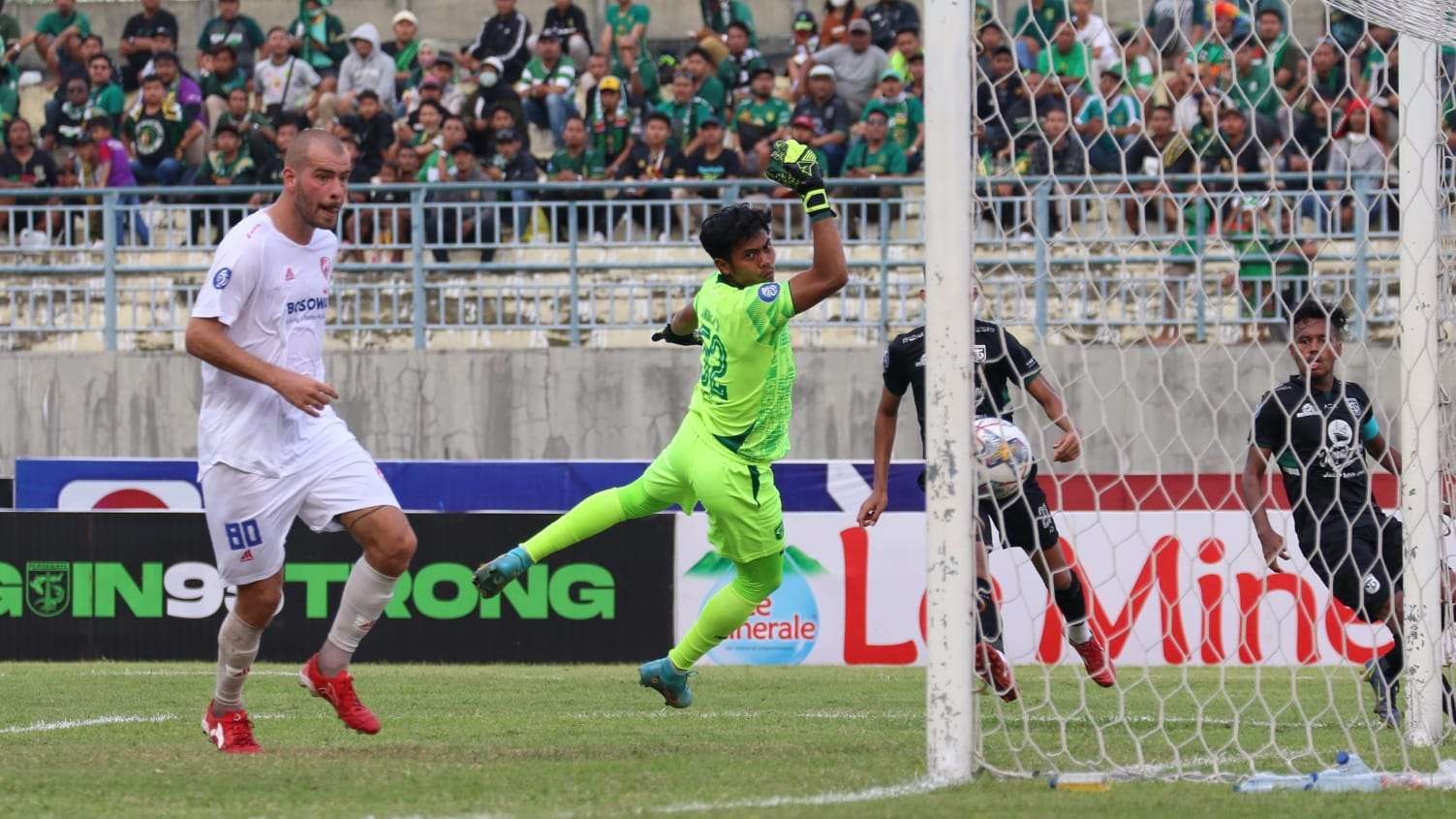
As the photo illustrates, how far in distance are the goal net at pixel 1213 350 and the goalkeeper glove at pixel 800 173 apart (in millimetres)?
614

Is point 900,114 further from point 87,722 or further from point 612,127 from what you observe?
point 87,722

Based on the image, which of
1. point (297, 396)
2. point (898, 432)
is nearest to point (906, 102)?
point (898, 432)

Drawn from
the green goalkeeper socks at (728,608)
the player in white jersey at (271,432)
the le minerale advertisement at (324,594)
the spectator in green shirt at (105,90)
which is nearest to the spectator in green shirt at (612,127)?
the spectator in green shirt at (105,90)

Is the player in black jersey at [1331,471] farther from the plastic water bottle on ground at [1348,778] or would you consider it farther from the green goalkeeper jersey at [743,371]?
the green goalkeeper jersey at [743,371]

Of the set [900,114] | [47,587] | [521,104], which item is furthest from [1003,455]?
[521,104]

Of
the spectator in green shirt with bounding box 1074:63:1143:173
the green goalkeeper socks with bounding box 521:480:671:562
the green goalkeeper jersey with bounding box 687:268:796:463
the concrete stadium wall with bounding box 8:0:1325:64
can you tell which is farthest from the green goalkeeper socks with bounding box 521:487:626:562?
the concrete stadium wall with bounding box 8:0:1325:64

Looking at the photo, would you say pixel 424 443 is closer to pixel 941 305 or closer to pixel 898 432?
pixel 898 432

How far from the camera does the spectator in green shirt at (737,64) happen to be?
19812mm

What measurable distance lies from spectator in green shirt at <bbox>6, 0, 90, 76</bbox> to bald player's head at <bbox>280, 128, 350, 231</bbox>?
15.0 meters

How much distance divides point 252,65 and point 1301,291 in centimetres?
1078

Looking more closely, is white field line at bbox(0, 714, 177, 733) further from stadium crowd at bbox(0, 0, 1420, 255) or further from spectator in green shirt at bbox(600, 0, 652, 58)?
spectator in green shirt at bbox(600, 0, 652, 58)

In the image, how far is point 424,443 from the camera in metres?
18.3

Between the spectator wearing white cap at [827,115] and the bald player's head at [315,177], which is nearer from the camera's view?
the bald player's head at [315,177]

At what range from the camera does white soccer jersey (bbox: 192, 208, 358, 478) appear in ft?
23.9
